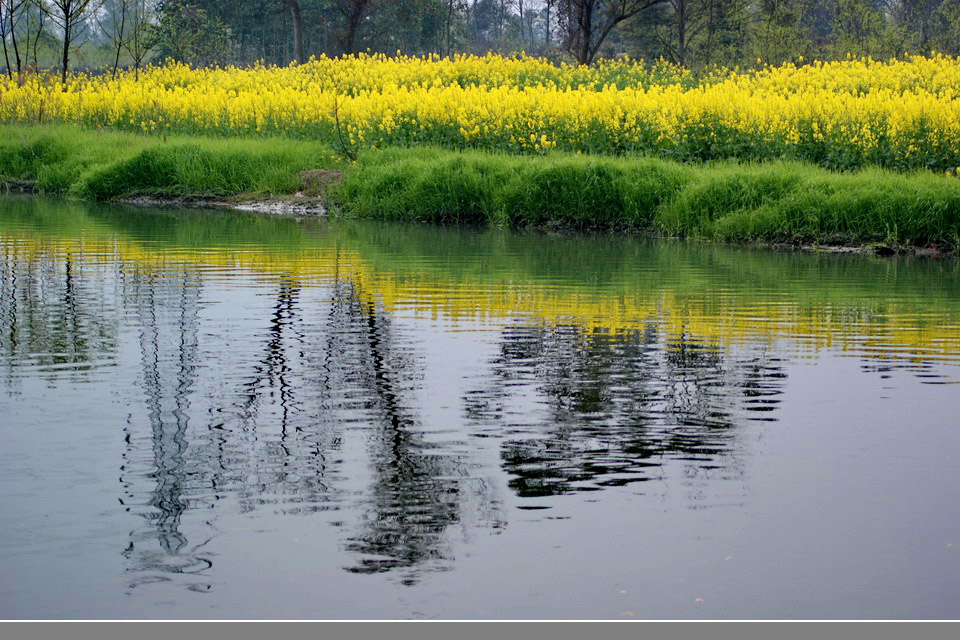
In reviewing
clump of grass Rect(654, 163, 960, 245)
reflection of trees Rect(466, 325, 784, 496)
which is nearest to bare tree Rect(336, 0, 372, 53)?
clump of grass Rect(654, 163, 960, 245)

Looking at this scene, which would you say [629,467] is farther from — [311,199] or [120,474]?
[311,199]

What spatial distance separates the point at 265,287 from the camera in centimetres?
1167

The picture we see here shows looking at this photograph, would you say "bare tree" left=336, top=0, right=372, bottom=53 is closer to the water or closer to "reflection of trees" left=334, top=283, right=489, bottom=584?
the water

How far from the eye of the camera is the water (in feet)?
14.2

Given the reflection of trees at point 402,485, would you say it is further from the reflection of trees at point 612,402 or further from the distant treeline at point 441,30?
the distant treeline at point 441,30

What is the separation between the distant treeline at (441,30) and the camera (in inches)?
1502

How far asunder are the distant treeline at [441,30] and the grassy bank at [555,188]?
25.0ft

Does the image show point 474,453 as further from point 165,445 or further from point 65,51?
point 65,51

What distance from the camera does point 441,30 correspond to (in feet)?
213

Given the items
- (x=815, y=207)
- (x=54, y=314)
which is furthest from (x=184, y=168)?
(x=54, y=314)

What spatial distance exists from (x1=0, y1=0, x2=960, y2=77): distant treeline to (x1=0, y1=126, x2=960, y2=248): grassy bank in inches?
299

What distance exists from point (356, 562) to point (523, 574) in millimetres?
575

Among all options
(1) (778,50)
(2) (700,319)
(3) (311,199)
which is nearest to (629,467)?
(2) (700,319)

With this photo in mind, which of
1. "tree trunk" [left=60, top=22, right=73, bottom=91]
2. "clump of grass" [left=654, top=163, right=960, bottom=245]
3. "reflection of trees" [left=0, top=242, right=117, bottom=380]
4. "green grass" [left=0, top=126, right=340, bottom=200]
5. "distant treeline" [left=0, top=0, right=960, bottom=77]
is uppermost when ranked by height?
"distant treeline" [left=0, top=0, right=960, bottom=77]
